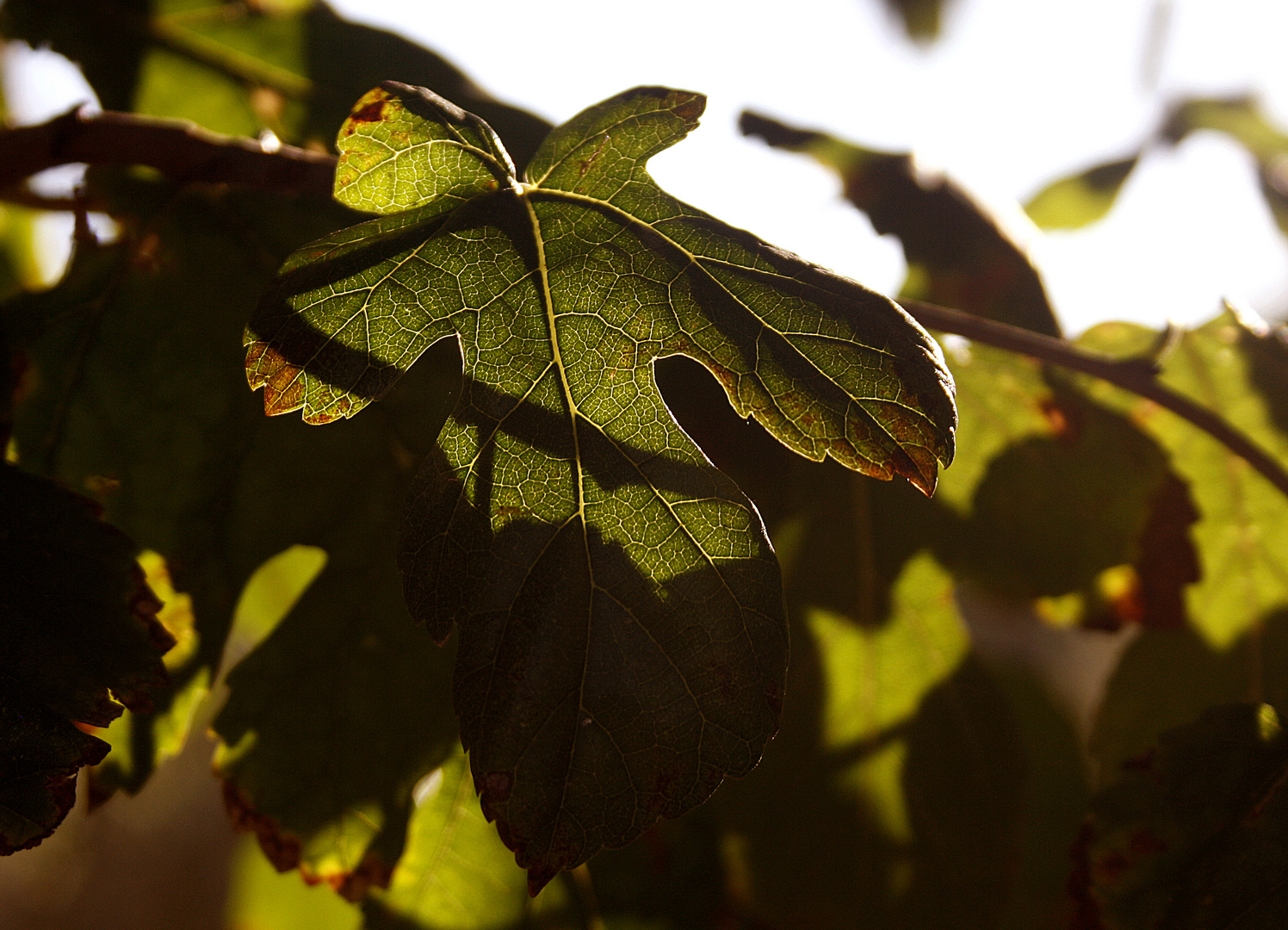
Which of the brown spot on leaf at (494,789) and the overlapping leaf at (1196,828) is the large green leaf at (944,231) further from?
the brown spot on leaf at (494,789)

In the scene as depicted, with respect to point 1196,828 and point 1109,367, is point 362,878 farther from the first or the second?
point 1109,367

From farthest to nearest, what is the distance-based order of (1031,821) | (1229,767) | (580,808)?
(1031,821) → (1229,767) → (580,808)

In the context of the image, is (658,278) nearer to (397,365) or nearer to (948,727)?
(397,365)

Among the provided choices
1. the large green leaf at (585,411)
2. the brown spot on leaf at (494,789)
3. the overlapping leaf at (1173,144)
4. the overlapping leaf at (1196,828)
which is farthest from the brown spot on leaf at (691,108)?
the overlapping leaf at (1173,144)

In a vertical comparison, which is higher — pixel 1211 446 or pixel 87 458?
pixel 1211 446

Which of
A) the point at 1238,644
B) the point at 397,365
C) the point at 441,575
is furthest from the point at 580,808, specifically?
the point at 1238,644

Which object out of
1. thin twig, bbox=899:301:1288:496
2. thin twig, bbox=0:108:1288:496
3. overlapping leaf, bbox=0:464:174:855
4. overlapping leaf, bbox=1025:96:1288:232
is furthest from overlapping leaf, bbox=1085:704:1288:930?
overlapping leaf, bbox=1025:96:1288:232

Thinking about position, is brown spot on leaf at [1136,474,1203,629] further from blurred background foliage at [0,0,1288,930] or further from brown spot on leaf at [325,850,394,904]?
brown spot on leaf at [325,850,394,904]
